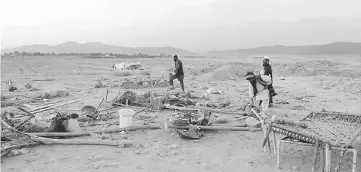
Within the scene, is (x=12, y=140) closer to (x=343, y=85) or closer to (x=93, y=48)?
(x=343, y=85)

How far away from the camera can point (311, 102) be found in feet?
34.4

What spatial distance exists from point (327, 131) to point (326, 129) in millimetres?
128

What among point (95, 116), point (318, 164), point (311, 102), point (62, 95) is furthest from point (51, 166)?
point (311, 102)

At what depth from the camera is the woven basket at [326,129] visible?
4.37 metres

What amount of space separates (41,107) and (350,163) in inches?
301

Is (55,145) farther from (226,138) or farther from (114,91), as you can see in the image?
(114,91)

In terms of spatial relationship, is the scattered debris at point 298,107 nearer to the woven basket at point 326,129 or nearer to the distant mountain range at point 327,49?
the woven basket at point 326,129

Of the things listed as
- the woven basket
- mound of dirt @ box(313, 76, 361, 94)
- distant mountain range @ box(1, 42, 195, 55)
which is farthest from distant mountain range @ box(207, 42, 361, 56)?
the woven basket

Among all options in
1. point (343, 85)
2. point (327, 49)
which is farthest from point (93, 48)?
point (343, 85)

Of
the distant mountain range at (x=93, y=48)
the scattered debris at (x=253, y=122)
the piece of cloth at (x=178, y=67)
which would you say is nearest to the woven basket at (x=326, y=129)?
the scattered debris at (x=253, y=122)

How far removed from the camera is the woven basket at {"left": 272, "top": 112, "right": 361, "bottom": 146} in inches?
172

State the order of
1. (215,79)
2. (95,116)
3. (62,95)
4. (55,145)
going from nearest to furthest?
(55,145), (95,116), (62,95), (215,79)

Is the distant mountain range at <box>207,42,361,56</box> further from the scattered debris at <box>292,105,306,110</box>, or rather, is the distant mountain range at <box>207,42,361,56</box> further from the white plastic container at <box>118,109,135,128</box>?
the white plastic container at <box>118,109,135,128</box>

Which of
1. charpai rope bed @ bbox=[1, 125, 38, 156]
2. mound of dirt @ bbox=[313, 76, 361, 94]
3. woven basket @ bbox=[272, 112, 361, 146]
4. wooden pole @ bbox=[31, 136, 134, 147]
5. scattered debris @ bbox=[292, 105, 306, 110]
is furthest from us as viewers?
mound of dirt @ bbox=[313, 76, 361, 94]
